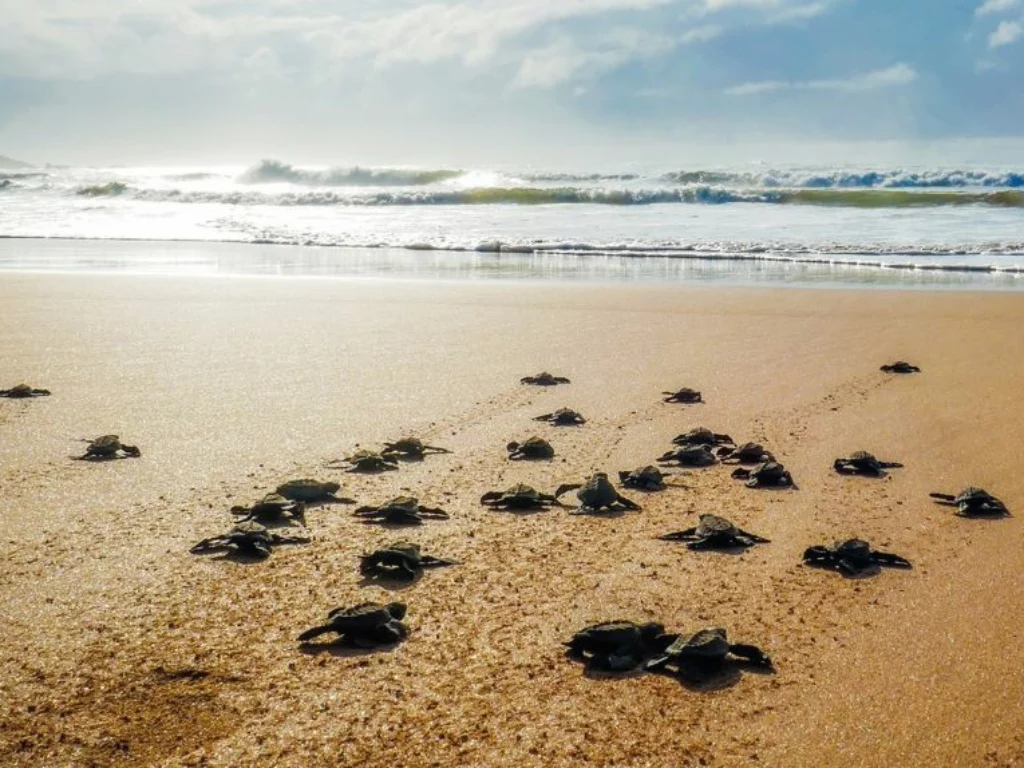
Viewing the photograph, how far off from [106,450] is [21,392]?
7.38 ft

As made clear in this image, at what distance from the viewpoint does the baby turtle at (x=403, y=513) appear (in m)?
5.38

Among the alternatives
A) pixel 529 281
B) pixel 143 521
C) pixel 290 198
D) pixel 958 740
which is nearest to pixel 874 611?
pixel 958 740

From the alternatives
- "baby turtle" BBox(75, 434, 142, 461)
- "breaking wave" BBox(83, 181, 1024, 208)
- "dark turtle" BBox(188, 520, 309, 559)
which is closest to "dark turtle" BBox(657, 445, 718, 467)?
"dark turtle" BBox(188, 520, 309, 559)

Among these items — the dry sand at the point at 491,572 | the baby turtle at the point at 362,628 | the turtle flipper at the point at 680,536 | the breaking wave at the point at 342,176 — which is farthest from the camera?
the breaking wave at the point at 342,176

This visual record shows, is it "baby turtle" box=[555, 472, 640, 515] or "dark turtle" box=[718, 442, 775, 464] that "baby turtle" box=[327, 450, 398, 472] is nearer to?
"baby turtle" box=[555, 472, 640, 515]

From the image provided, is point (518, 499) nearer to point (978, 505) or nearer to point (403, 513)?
point (403, 513)

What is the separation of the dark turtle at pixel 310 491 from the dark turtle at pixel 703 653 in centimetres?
249

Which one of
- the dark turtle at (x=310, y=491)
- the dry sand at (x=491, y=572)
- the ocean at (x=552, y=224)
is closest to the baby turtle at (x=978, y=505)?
the dry sand at (x=491, y=572)

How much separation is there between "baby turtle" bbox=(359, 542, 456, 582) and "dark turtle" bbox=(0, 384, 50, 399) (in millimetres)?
4712

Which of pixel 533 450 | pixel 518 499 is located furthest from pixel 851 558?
pixel 533 450

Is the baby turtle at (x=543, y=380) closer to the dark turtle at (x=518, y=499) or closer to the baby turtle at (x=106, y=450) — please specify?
the dark turtle at (x=518, y=499)

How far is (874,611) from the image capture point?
170 inches

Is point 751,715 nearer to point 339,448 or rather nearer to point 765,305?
point 339,448

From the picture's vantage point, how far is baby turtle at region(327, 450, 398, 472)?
254 inches
